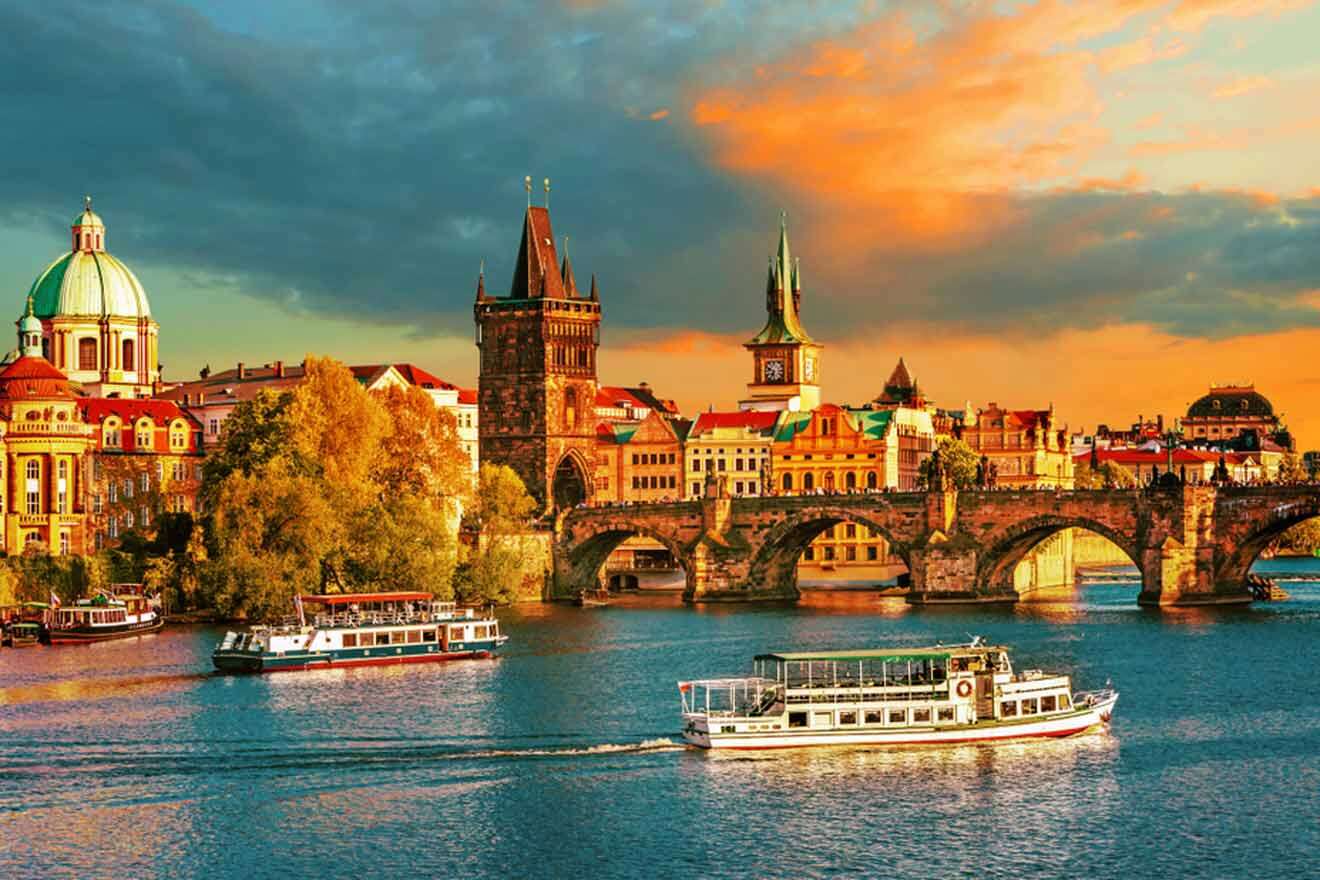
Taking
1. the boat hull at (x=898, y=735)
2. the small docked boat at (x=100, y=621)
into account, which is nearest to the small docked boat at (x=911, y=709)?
the boat hull at (x=898, y=735)

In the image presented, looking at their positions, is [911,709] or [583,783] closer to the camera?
[583,783]

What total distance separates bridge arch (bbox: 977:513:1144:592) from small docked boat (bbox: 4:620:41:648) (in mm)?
55323

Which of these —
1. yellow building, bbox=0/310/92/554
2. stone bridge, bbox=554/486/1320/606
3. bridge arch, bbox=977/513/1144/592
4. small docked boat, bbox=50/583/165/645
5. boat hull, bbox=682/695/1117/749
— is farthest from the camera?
bridge arch, bbox=977/513/1144/592

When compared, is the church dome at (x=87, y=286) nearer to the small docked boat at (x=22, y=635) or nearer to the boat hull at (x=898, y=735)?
the small docked boat at (x=22, y=635)

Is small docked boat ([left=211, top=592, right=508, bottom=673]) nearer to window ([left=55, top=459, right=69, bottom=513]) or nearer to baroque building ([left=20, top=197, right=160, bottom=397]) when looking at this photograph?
window ([left=55, top=459, right=69, bottom=513])

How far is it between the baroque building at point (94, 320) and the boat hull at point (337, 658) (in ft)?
235

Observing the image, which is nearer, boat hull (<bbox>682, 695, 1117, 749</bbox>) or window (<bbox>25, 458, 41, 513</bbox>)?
boat hull (<bbox>682, 695, 1117, 749</bbox>)

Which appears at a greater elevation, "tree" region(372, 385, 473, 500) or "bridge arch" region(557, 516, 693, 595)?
"tree" region(372, 385, 473, 500)

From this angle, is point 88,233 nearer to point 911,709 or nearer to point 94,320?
point 94,320

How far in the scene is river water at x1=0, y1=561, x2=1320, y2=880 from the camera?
57750 mm

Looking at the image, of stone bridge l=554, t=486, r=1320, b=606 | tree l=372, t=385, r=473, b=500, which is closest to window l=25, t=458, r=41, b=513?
tree l=372, t=385, r=473, b=500

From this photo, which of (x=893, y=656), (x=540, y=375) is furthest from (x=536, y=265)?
(x=893, y=656)

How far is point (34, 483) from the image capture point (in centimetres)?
12975

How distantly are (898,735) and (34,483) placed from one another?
71538 millimetres
